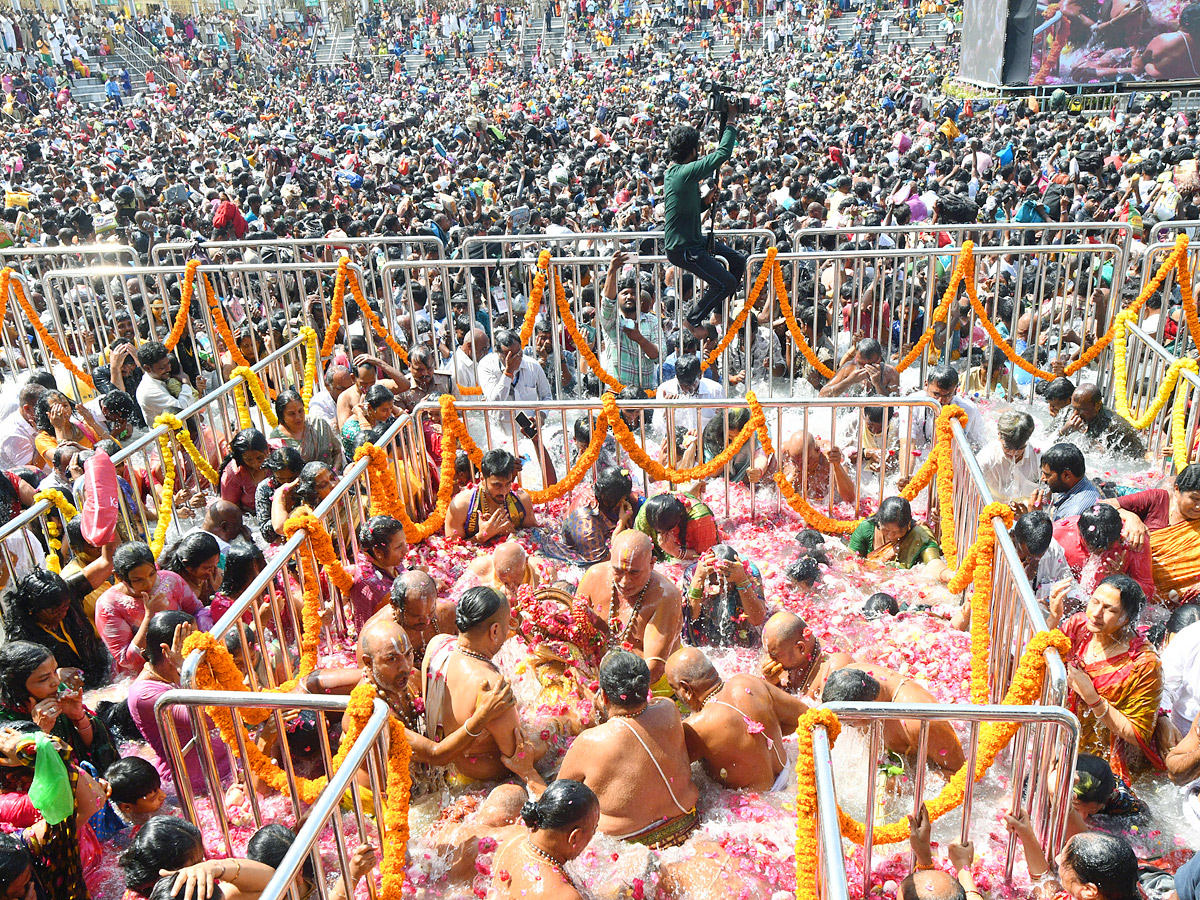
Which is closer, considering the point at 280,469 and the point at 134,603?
the point at 134,603

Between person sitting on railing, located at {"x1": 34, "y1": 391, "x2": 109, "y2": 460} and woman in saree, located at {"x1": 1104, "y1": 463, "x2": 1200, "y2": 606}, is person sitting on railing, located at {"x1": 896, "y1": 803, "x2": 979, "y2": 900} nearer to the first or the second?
woman in saree, located at {"x1": 1104, "y1": 463, "x2": 1200, "y2": 606}

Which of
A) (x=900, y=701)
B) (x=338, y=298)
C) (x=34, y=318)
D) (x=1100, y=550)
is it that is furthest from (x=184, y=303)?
(x=1100, y=550)

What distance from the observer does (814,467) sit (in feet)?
22.2

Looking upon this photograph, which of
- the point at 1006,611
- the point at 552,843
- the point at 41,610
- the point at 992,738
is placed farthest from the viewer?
the point at 41,610

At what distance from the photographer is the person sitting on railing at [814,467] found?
658 centimetres

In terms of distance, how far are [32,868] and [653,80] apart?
37355 mm

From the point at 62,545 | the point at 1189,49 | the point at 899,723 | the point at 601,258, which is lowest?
the point at 899,723

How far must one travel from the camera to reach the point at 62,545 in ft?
18.6

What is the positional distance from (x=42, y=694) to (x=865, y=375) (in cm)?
609

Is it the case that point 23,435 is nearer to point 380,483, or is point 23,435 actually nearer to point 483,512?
point 380,483

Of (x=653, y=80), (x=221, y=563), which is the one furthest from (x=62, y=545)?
(x=653, y=80)

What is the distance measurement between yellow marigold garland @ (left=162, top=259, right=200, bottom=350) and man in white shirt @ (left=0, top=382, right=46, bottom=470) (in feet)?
Answer: 6.07

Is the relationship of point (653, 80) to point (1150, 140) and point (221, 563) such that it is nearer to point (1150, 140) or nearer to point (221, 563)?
point (1150, 140)

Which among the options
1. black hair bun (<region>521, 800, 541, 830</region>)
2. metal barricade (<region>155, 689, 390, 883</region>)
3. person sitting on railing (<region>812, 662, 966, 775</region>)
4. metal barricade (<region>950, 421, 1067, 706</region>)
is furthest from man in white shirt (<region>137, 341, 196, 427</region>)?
metal barricade (<region>950, 421, 1067, 706</region>)
